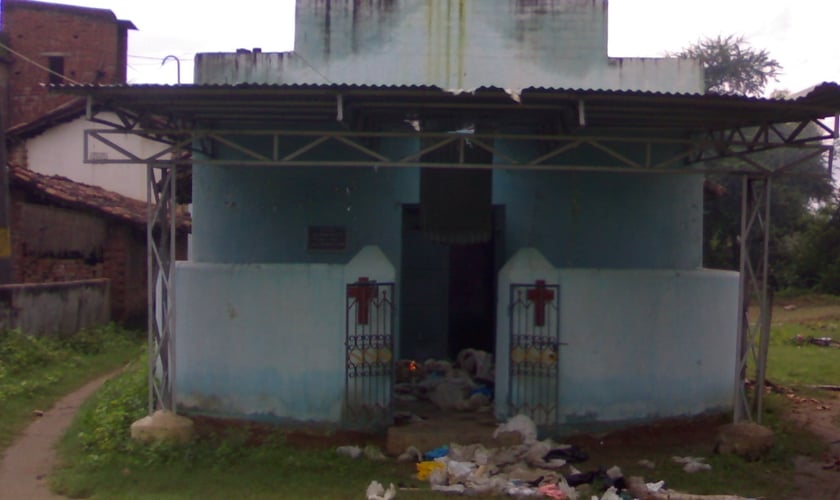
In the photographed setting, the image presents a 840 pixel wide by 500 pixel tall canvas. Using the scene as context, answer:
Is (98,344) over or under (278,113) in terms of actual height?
under

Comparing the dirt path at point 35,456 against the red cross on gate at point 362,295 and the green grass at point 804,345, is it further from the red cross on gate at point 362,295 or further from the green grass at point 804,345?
the green grass at point 804,345

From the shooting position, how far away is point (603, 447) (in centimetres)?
1121

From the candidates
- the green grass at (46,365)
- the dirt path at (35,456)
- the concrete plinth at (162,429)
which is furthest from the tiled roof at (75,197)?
the concrete plinth at (162,429)

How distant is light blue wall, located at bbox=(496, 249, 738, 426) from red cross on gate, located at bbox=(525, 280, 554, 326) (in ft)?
0.33

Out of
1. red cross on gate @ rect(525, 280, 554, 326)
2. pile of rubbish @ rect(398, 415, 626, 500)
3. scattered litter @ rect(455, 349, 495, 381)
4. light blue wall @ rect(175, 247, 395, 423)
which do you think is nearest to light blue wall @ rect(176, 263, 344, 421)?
light blue wall @ rect(175, 247, 395, 423)

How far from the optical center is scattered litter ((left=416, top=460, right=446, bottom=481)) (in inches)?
388

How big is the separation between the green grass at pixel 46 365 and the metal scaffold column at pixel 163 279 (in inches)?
78.5

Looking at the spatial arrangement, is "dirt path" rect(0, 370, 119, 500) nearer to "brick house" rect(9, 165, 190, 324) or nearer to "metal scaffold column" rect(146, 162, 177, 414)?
"metal scaffold column" rect(146, 162, 177, 414)

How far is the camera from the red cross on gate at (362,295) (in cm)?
1140

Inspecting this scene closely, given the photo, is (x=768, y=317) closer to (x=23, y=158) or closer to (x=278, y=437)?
(x=278, y=437)

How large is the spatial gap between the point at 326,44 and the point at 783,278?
27696mm

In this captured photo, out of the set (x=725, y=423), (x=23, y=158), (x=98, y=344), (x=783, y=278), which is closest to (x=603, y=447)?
(x=725, y=423)

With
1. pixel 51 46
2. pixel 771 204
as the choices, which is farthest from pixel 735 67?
pixel 51 46

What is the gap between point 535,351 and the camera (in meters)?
11.5
